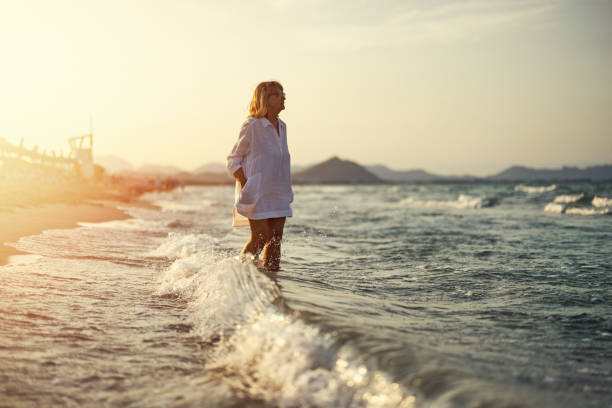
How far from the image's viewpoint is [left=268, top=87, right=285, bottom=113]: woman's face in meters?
4.94

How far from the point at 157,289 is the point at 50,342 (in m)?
1.79

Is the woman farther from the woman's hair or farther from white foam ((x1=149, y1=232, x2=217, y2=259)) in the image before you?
white foam ((x1=149, y1=232, x2=217, y2=259))

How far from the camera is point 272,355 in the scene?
2.74 m

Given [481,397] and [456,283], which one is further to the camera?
[456,283]

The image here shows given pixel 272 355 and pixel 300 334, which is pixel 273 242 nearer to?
pixel 300 334

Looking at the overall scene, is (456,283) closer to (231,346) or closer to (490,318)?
(490,318)

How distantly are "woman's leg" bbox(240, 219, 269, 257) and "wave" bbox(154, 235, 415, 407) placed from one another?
27.9 inches

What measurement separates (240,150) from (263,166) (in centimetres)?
33

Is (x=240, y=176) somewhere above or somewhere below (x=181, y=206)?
above

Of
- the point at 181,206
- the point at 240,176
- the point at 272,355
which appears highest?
the point at 240,176

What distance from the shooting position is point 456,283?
5520 mm

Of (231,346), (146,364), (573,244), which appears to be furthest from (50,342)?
(573,244)

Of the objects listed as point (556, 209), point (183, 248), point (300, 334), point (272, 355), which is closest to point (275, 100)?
point (300, 334)

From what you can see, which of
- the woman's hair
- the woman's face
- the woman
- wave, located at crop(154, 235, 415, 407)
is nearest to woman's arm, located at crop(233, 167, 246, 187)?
the woman
